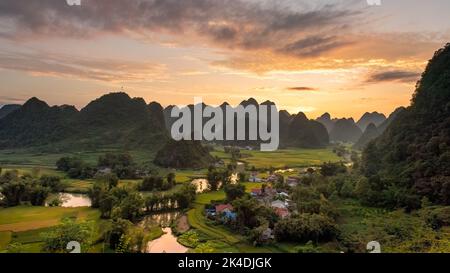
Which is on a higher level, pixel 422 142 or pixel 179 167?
pixel 422 142

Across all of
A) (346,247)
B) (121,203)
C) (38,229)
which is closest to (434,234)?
(346,247)

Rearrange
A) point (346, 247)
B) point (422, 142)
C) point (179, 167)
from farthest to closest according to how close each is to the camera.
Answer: point (179, 167), point (422, 142), point (346, 247)

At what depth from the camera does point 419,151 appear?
41.0ft

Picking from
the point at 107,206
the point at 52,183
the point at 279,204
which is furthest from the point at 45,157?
the point at 279,204

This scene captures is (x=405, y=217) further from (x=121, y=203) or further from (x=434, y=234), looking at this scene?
(x=121, y=203)

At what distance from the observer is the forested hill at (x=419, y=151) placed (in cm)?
1071

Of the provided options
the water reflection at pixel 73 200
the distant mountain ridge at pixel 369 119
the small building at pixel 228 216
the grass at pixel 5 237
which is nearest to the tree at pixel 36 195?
the water reflection at pixel 73 200

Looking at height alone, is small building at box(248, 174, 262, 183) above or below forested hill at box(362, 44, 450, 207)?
below

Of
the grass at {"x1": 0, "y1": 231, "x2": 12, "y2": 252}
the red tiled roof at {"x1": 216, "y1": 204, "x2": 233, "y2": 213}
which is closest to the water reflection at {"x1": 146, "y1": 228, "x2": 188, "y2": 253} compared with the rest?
the red tiled roof at {"x1": 216, "y1": 204, "x2": 233, "y2": 213}

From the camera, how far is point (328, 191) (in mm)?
13555

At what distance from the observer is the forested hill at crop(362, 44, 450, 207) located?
10.7 metres

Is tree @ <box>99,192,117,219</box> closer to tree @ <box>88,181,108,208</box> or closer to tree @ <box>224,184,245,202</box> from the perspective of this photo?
tree @ <box>88,181,108,208</box>
